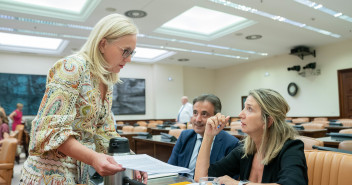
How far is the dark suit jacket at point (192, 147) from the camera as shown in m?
1.91

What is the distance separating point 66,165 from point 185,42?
8.42 metres

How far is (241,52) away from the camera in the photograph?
1085 cm

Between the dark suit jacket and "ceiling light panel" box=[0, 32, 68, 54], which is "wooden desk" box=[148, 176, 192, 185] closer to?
the dark suit jacket

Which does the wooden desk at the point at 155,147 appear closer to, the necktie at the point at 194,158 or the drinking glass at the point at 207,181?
the necktie at the point at 194,158

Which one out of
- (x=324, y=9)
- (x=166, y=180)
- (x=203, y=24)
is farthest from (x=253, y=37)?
(x=166, y=180)

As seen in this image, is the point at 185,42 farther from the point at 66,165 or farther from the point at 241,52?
the point at 66,165

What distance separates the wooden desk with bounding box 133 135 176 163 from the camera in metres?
3.87

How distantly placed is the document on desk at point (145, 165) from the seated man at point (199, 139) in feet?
3.40

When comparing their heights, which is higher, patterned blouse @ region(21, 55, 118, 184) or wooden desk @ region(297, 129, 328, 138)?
patterned blouse @ region(21, 55, 118, 184)

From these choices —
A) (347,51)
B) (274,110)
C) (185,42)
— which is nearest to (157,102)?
(185,42)

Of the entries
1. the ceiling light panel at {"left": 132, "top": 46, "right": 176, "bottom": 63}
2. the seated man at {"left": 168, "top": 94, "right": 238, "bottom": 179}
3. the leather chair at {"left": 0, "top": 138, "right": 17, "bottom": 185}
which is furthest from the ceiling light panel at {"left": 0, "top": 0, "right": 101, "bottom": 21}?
the seated man at {"left": 168, "top": 94, "right": 238, "bottom": 179}

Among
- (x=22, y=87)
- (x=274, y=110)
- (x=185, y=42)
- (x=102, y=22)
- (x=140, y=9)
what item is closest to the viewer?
(x=102, y=22)

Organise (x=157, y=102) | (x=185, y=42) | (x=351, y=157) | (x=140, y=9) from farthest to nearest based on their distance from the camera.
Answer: (x=157, y=102) < (x=185, y=42) < (x=140, y=9) < (x=351, y=157)

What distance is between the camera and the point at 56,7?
6.68 meters
